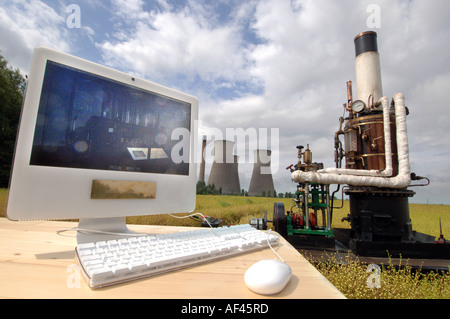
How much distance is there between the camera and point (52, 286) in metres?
0.54

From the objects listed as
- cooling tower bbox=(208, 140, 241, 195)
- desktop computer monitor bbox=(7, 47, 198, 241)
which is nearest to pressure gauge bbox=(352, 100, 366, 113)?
desktop computer monitor bbox=(7, 47, 198, 241)

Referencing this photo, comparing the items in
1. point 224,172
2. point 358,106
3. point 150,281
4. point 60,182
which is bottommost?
point 150,281

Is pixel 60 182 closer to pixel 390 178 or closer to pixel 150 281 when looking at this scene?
pixel 150 281

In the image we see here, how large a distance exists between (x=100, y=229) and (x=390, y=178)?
431 cm

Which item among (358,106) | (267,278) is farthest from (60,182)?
(358,106)

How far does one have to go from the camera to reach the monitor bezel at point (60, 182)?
782 millimetres

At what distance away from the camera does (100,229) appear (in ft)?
3.47

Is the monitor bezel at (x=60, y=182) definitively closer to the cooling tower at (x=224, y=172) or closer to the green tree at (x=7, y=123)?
the green tree at (x=7, y=123)

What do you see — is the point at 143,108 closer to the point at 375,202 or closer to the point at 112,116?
the point at 112,116

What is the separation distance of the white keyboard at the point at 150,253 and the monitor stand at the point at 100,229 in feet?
0.92

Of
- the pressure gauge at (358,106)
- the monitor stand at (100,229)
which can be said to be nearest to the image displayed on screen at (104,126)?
the monitor stand at (100,229)

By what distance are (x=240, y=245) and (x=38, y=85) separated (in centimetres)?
111

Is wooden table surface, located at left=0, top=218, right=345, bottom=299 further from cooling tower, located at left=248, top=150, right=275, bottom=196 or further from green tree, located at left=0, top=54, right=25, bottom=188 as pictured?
cooling tower, located at left=248, top=150, right=275, bottom=196

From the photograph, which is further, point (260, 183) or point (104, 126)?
point (260, 183)
